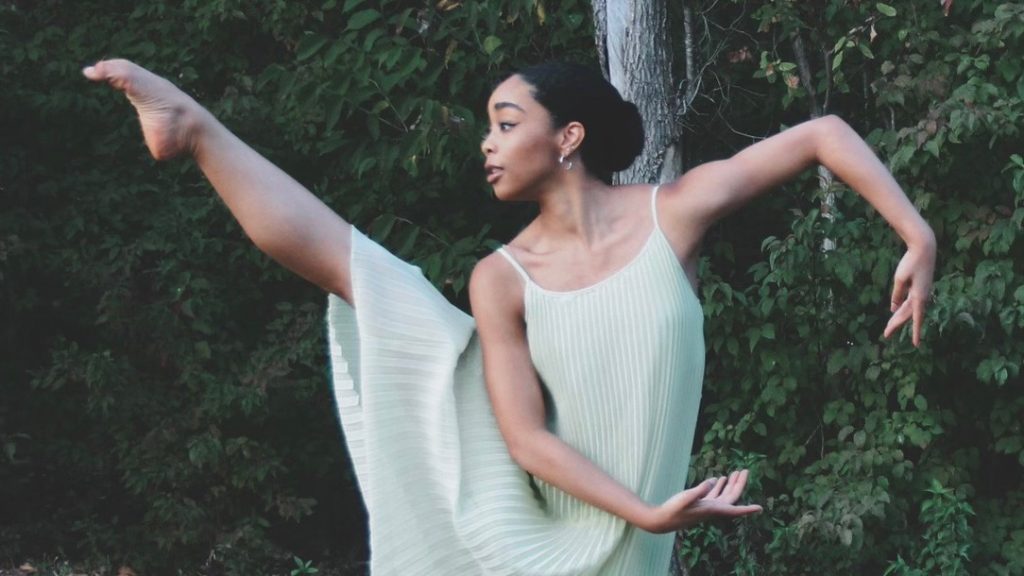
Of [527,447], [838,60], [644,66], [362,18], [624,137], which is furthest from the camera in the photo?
[362,18]

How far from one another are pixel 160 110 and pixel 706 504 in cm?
111

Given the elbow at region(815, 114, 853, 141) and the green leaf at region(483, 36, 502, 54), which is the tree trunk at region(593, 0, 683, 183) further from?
the elbow at region(815, 114, 853, 141)

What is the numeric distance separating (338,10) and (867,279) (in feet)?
8.05

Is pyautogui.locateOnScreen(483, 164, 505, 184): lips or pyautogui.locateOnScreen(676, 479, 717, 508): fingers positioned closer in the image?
pyautogui.locateOnScreen(676, 479, 717, 508): fingers

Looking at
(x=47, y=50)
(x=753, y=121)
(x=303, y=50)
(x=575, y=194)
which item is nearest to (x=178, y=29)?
(x=47, y=50)

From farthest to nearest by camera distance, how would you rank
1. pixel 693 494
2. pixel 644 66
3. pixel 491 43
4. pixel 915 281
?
1. pixel 491 43
2. pixel 644 66
3. pixel 915 281
4. pixel 693 494

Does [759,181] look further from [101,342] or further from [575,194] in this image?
[101,342]

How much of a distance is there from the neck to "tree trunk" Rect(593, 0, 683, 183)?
2356 mm

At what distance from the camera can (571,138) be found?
289cm

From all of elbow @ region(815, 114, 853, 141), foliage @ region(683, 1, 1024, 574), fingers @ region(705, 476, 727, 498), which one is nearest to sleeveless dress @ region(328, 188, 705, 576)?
fingers @ region(705, 476, 727, 498)

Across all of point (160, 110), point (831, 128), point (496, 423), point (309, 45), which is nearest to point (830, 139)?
point (831, 128)

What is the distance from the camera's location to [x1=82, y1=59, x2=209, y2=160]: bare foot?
2688mm

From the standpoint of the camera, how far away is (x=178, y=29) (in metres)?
6.93

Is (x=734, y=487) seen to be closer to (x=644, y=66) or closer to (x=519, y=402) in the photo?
(x=519, y=402)
